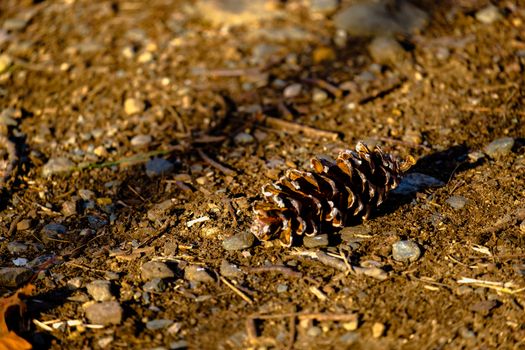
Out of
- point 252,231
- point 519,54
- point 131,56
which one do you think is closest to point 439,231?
point 252,231

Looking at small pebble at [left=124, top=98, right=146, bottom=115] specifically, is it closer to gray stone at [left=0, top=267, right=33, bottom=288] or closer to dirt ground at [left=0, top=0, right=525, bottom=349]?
dirt ground at [left=0, top=0, right=525, bottom=349]

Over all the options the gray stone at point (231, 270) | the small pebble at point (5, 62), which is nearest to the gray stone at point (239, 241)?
the gray stone at point (231, 270)

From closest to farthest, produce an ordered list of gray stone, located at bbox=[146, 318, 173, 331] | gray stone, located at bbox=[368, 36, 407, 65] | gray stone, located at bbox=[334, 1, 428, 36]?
1. gray stone, located at bbox=[146, 318, 173, 331]
2. gray stone, located at bbox=[368, 36, 407, 65]
3. gray stone, located at bbox=[334, 1, 428, 36]

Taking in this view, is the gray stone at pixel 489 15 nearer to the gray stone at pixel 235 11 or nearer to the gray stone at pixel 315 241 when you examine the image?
the gray stone at pixel 235 11

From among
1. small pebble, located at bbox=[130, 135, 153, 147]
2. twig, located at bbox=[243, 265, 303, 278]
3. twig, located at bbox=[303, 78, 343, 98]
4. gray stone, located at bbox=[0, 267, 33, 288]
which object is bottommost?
twig, located at bbox=[303, 78, 343, 98]

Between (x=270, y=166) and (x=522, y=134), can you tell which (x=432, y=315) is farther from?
(x=522, y=134)

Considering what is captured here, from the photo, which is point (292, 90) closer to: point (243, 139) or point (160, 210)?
point (243, 139)

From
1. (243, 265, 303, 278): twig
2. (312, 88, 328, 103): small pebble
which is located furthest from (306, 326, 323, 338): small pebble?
(312, 88, 328, 103): small pebble

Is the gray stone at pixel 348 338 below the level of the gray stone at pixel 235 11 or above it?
below
